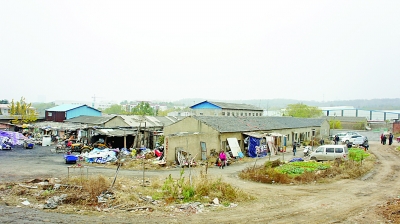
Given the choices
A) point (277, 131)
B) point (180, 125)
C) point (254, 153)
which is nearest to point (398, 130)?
point (277, 131)

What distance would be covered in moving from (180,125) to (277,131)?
13651mm

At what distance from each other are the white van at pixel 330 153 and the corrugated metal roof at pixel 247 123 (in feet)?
A: 28.3

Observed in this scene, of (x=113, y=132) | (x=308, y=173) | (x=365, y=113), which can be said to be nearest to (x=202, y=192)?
(x=308, y=173)

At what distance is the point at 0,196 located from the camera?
14703 mm

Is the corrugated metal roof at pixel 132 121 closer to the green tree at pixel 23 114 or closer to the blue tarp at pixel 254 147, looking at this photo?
the blue tarp at pixel 254 147

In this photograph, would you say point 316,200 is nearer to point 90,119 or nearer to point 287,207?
point 287,207

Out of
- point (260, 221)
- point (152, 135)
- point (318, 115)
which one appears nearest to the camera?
point (260, 221)

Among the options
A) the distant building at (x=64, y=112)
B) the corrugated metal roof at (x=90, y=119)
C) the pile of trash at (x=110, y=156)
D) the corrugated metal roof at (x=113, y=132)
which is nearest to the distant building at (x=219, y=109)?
the corrugated metal roof at (x=90, y=119)

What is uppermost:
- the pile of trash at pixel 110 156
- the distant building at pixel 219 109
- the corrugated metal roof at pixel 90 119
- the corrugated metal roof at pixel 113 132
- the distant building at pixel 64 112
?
the distant building at pixel 219 109

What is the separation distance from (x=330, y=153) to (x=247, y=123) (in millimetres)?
12578

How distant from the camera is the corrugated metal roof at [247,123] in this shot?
Result: 3195 cm

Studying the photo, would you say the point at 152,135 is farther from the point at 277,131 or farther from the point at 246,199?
the point at 246,199

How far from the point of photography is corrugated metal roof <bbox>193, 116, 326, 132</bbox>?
3195 centimetres

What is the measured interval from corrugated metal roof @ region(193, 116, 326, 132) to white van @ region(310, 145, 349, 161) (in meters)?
8.62
